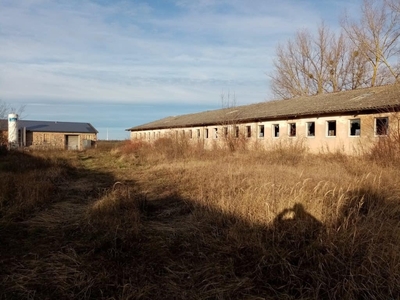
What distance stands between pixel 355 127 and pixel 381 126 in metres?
1.43

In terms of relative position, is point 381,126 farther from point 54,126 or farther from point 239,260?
point 54,126

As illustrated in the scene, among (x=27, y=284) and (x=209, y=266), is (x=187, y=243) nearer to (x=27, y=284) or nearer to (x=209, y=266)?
(x=209, y=266)

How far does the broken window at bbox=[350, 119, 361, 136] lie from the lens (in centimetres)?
1672

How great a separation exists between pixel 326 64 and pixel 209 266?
3387 cm

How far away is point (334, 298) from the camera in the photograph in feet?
9.98

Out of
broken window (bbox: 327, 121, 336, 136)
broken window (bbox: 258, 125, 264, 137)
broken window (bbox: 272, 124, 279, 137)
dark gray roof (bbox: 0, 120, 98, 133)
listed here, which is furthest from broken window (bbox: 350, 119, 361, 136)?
dark gray roof (bbox: 0, 120, 98, 133)

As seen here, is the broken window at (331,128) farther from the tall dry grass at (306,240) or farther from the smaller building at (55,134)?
the smaller building at (55,134)

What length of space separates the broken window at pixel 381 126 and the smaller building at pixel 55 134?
32.6m

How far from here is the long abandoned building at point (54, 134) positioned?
39.4 meters

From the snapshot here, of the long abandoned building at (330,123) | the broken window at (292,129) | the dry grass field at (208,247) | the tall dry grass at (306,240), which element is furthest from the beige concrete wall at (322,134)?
the tall dry grass at (306,240)

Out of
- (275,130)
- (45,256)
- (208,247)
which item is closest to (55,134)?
(275,130)

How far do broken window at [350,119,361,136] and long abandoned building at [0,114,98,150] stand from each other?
103 feet

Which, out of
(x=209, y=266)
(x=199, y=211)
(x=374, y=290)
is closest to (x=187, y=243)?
(x=209, y=266)

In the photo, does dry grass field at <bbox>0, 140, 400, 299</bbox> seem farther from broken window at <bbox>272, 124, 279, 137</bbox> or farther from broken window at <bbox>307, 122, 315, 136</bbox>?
broken window at <bbox>272, 124, 279, 137</bbox>
